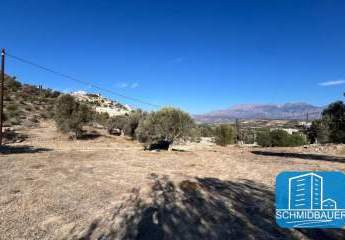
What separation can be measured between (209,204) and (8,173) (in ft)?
26.9

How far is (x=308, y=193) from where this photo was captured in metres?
6.02

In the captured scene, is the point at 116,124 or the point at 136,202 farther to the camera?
the point at 116,124

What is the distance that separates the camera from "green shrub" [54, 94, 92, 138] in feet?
112

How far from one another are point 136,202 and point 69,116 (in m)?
28.4

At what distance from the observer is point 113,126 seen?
145ft

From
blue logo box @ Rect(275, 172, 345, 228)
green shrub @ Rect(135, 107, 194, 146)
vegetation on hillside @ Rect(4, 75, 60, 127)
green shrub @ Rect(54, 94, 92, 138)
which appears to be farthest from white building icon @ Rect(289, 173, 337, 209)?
vegetation on hillside @ Rect(4, 75, 60, 127)

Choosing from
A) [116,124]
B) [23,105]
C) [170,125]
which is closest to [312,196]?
[170,125]

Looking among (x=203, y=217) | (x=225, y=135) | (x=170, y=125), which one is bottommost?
(x=203, y=217)

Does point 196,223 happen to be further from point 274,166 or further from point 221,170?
point 274,166

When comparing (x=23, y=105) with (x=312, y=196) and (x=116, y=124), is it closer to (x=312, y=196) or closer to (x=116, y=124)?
(x=116, y=124)

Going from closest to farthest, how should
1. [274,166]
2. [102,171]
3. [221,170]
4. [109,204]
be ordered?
[109,204], [102,171], [221,170], [274,166]

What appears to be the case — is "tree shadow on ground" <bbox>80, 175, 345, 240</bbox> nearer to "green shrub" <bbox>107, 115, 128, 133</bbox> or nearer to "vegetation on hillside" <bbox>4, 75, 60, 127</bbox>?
"vegetation on hillside" <bbox>4, 75, 60, 127</bbox>

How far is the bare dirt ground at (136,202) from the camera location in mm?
6754

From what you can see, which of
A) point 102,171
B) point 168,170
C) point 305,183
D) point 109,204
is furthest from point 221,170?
point 305,183
